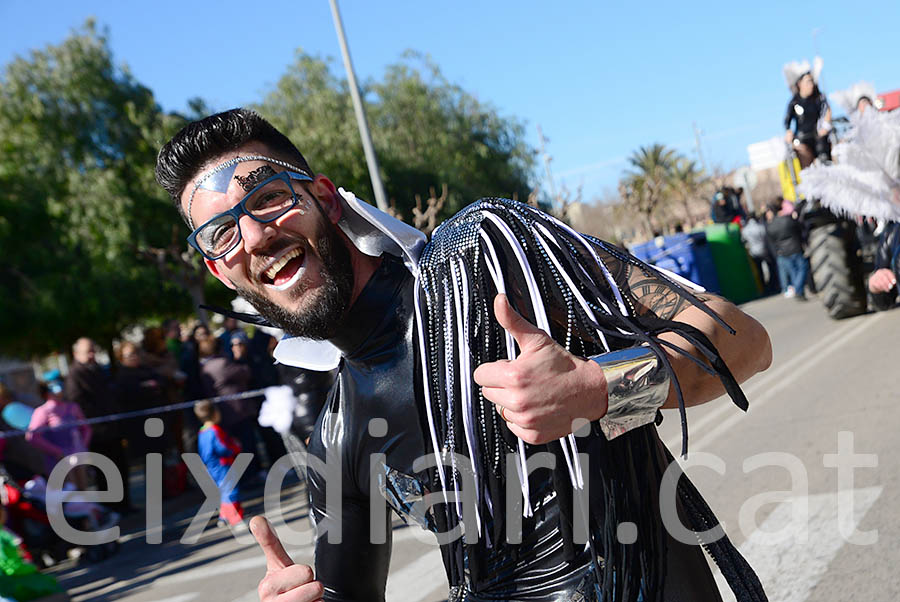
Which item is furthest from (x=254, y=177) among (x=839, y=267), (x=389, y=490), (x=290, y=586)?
(x=839, y=267)

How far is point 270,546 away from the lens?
6.23 ft

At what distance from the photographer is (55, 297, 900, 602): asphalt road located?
3.97 meters

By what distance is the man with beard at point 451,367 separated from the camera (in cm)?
148

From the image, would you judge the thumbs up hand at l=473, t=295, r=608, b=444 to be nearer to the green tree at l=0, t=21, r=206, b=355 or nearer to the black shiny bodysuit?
the black shiny bodysuit

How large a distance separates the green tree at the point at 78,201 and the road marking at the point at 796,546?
21.1 meters

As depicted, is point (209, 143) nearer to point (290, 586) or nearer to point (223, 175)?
point (223, 175)

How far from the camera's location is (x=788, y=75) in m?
Answer: 9.55

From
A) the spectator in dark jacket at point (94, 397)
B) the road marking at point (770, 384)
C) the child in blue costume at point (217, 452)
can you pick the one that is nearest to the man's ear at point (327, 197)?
the road marking at point (770, 384)

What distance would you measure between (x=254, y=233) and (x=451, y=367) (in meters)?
0.52

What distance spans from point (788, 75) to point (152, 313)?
20.9 m

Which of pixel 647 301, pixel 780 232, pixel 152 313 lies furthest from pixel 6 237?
pixel 647 301

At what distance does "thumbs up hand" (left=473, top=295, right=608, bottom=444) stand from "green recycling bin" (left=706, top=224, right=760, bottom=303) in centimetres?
1645

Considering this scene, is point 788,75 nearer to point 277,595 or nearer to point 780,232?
point 780,232

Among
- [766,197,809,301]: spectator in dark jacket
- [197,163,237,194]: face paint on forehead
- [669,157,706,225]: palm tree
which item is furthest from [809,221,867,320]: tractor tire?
[669,157,706,225]: palm tree
